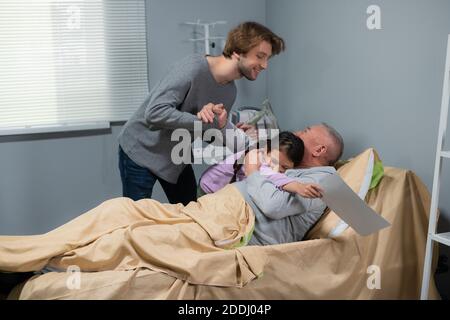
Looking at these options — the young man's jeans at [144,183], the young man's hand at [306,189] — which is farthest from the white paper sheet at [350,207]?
the young man's jeans at [144,183]

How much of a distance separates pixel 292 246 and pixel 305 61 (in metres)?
1.30

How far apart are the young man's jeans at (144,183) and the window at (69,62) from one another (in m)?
0.85

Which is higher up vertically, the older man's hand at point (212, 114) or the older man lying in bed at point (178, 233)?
the older man's hand at point (212, 114)

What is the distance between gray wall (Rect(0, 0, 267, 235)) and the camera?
2658 mm

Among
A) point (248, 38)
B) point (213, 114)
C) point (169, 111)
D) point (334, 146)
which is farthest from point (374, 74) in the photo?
point (169, 111)

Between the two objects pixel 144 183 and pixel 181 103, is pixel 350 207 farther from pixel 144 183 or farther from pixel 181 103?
pixel 144 183

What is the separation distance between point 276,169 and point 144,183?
0.58 m

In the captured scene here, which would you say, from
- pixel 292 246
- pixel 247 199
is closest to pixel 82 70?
pixel 247 199

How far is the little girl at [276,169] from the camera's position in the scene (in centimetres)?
157

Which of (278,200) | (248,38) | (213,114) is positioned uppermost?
(248,38)

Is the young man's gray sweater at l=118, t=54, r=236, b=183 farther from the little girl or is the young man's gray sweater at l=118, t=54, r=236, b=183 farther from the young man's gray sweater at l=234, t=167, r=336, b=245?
the young man's gray sweater at l=234, t=167, r=336, b=245

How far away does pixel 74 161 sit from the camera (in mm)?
2766

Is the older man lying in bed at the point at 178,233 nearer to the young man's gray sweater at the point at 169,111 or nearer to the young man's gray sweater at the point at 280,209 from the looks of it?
the young man's gray sweater at the point at 280,209
